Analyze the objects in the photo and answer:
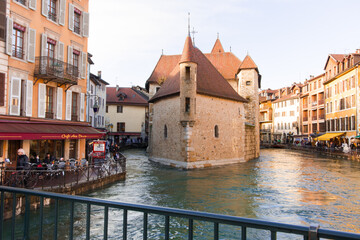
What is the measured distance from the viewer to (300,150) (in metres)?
45.7

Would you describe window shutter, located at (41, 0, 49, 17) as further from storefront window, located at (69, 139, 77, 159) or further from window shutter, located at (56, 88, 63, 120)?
storefront window, located at (69, 139, 77, 159)

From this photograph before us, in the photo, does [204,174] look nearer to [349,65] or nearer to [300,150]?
[349,65]

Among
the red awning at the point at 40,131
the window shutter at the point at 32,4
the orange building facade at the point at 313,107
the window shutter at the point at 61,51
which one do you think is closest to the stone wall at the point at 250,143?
the red awning at the point at 40,131

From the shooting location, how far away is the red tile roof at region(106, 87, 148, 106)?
2037 inches

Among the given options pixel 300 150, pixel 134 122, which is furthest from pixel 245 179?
pixel 134 122

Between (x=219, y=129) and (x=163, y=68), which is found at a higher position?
(x=163, y=68)

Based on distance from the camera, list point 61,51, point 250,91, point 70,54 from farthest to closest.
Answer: point 250,91 → point 70,54 → point 61,51

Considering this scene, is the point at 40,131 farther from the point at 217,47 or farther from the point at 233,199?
the point at 217,47

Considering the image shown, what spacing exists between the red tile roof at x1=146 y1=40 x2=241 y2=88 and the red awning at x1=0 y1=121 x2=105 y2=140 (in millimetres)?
21028

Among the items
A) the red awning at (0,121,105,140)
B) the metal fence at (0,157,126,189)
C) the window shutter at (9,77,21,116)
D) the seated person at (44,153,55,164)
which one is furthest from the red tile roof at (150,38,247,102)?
the window shutter at (9,77,21,116)

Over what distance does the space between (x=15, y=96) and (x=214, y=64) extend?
2737cm

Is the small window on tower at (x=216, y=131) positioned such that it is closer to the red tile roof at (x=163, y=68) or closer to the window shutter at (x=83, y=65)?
the window shutter at (x=83, y=65)

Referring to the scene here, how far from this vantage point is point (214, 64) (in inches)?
1485

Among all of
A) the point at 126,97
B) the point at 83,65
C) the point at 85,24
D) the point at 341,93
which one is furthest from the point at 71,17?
the point at 126,97
